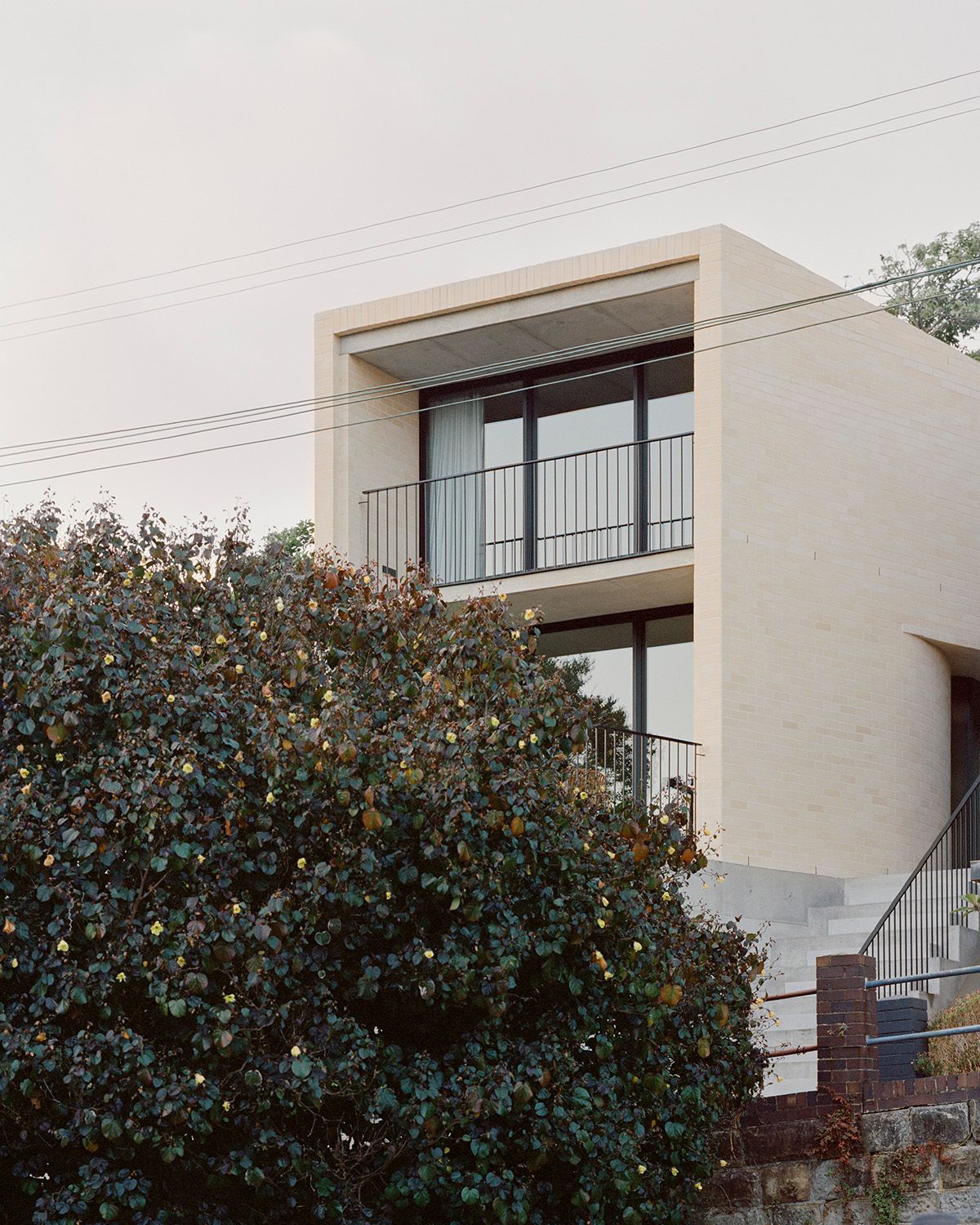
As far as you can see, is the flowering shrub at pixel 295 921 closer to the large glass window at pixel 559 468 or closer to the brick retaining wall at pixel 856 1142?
the brick retaining wall at pixel 856 1142

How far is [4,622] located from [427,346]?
33.1ft

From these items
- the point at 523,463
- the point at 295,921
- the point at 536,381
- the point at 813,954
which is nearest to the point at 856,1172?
the point at 295,921

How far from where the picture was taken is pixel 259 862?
7633mm

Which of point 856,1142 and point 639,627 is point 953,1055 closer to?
point 856,1142

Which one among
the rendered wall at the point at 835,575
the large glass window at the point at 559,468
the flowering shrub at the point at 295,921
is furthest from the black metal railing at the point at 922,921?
the flowering shrub at the point at 295,921

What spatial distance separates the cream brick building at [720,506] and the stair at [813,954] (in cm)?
53

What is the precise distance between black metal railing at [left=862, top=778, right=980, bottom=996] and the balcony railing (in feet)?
13.2

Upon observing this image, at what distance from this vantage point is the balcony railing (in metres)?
16.7

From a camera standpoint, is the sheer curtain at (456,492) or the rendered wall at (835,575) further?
the sheer curtain at (456,492)

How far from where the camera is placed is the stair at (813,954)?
12359 mm

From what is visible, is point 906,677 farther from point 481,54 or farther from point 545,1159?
point 545,1159

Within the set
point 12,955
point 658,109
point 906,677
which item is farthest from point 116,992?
point 658,109

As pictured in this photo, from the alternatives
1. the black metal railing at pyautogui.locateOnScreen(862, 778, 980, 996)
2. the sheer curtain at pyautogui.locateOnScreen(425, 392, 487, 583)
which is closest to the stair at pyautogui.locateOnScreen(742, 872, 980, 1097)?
the black metal railing at pyautogui.locateOnScreen(862, 778, 980, 996)

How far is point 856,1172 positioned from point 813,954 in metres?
5.14
